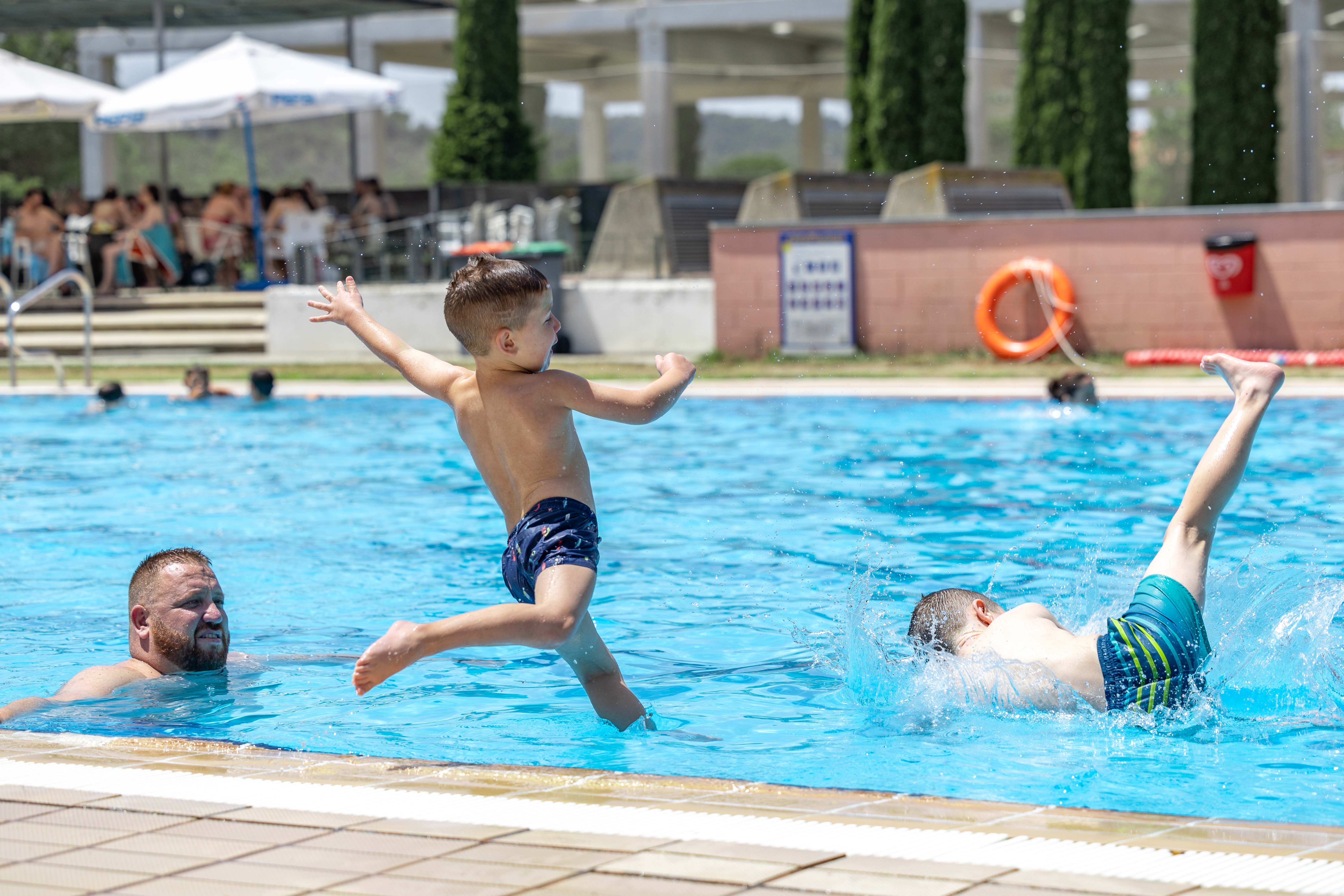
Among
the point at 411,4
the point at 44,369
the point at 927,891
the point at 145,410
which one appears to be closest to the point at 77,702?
the point at 927,891

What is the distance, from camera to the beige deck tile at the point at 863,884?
2.42 m

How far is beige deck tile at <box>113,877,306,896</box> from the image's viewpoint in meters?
2.47

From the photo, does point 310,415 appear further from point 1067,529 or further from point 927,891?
point 927,891

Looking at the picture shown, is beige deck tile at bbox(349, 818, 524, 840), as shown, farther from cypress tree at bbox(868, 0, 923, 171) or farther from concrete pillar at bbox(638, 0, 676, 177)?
concrete pillar at bbox(638, 0, 676, 177)

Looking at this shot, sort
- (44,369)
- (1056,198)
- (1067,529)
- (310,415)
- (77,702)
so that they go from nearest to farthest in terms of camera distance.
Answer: (77,702)
(1067,529)
(310,415)
(44,369)
(1056,198)

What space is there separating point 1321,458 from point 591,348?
971cm

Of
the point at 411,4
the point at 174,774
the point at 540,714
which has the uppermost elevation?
the point at 411,4

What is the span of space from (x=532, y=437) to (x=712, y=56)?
30.0m

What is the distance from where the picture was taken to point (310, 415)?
1368 centimetres

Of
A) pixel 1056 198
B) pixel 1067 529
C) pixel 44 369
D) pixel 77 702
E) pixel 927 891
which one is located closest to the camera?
pixel 927 891

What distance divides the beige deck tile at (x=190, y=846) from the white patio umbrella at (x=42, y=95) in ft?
61.8

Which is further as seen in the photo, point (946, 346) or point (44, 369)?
point (44, 369)

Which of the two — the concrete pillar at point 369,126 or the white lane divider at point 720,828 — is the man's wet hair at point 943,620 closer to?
the white lane divider at point 720,828

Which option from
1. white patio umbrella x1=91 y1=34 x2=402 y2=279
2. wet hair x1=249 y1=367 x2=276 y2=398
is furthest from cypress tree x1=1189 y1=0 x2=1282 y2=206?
wet hair x1=249 y1=367 x2=276 y2=398
